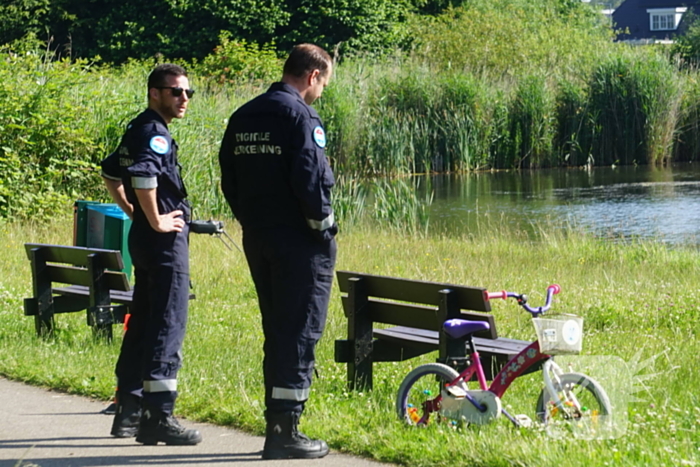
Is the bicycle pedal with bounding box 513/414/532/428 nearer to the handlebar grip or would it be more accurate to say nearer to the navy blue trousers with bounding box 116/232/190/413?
the handlebar grip

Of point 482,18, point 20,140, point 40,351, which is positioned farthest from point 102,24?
point 40,351

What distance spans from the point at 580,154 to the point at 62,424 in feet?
92.6

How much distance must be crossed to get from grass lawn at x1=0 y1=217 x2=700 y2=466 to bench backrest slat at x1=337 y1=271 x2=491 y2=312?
576 millimetres

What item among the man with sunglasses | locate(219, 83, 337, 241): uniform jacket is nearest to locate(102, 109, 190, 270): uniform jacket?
the man with sunglasses

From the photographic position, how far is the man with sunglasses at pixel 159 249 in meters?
5.02

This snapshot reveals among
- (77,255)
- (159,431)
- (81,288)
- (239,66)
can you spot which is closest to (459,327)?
(159,431)

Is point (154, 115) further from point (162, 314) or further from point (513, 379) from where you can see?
point (513, 379)

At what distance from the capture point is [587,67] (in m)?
32.4

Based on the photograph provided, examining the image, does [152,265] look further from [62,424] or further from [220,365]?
[220,365]

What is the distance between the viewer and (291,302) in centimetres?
470

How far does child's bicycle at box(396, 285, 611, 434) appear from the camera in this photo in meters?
4.61

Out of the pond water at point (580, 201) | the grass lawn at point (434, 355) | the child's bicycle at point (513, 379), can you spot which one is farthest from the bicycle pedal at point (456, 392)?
the pond water at point (580, 201)

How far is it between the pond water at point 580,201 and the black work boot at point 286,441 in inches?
493

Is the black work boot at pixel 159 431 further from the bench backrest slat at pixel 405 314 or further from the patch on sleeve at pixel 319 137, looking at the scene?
the patch on sleeve at pixel 319 137
